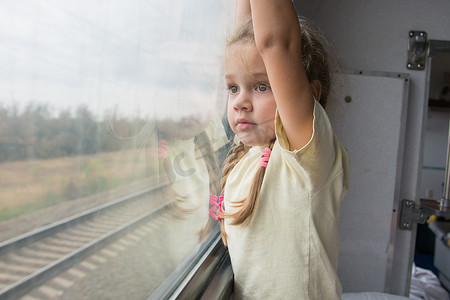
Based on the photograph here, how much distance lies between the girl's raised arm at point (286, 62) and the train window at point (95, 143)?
0.60ft

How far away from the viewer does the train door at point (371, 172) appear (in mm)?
1821

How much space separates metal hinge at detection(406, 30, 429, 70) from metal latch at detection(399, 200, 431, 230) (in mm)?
756

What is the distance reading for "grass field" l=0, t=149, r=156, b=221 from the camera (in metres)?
0.30

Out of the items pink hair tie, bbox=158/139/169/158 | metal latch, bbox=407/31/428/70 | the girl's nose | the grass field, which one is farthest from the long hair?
metal latch, bbox=407/31/428/70

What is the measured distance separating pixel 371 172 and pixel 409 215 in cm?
32

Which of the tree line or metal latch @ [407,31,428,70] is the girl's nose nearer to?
the tree line

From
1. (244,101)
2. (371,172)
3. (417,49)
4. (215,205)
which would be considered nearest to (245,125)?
(244,101)

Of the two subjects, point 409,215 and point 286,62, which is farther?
point 409,215

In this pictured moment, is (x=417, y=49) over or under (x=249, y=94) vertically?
over

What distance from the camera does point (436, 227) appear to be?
289 cm

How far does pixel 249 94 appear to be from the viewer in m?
0.68

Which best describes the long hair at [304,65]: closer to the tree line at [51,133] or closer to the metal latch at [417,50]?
the tree line at [51,133]

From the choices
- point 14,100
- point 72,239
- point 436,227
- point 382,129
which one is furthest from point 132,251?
point 436,227

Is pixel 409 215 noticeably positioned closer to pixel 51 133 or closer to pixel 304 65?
pixel 304 65
